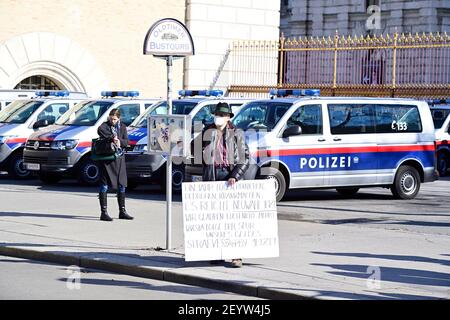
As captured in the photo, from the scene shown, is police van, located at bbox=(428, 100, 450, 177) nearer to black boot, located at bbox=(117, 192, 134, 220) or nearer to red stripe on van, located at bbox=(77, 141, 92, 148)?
red stripe on van, located at bbox=(77, 141, 92, 148)

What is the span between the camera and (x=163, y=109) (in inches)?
893

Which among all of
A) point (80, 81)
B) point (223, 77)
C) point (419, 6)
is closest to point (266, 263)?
point (80, 81)

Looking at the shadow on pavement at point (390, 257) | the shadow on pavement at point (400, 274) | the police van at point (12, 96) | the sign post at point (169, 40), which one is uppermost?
the sign post at point (169, 40)

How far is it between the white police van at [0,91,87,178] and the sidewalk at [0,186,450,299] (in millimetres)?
5903

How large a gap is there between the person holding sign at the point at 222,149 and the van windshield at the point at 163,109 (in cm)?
941

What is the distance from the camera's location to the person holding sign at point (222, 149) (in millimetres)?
12398

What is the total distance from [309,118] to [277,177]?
1.31 metres

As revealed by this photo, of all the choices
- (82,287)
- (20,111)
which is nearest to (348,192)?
(20,111)

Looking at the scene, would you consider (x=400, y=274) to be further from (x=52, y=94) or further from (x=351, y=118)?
(x=52, y=94)

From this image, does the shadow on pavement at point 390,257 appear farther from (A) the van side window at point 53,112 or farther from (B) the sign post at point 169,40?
(A) the van side window at point 53,112

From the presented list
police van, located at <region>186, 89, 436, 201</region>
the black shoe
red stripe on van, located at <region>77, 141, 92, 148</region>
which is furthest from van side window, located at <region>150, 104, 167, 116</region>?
the black shoe

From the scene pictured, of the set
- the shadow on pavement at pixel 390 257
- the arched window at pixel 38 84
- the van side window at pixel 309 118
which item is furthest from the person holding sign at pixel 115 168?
the arched window at pixel 38 84

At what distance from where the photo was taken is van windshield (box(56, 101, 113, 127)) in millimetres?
22984

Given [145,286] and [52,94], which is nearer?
[145,286]
